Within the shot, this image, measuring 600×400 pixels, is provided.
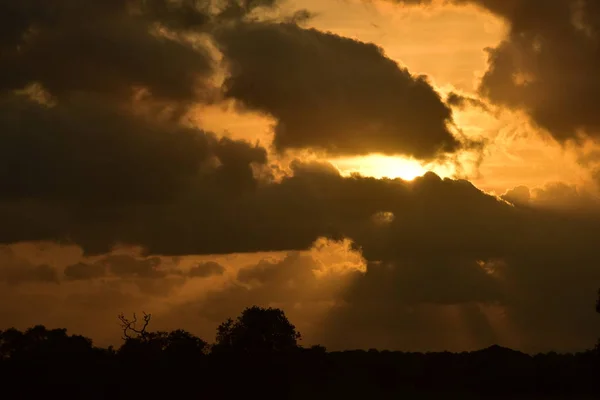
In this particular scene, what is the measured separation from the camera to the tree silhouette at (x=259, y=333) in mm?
179875

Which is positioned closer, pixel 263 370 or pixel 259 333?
pixel 263 370

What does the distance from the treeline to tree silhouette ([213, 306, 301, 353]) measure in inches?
7.5

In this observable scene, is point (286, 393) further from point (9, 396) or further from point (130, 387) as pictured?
point (9, 396)

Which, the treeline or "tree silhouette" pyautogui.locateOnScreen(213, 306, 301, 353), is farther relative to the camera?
"tree silhouette" pyautogui.locateOnScreen(213, 306, 301, 353)

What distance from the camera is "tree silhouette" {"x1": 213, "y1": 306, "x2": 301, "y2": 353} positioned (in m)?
180

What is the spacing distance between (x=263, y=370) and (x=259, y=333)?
44.7 metres

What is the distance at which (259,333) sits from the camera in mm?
183625

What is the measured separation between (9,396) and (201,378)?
25882 millimetres

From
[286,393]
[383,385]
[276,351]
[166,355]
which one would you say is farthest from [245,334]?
[286,393]

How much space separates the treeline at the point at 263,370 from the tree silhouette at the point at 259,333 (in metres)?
0.19

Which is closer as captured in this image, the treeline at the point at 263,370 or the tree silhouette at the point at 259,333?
the treeline at the point at 263,370

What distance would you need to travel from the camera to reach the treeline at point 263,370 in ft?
412

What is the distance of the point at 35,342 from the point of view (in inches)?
7151

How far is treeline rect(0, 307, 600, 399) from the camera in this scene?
4943 inches
